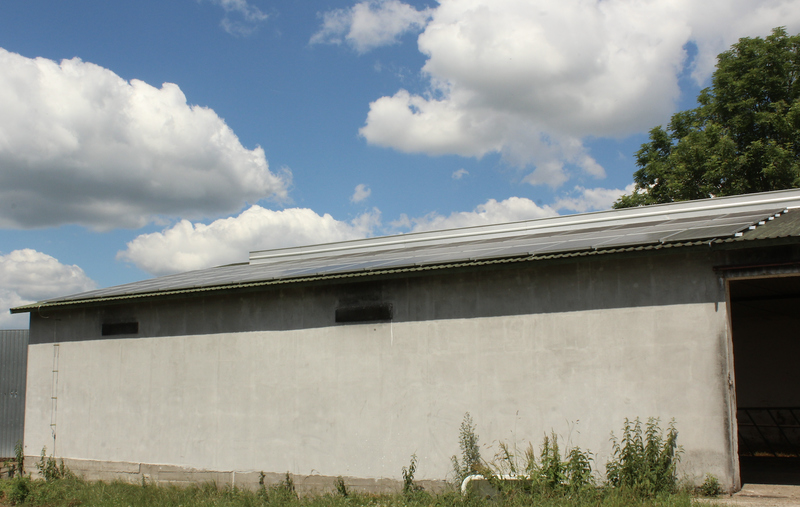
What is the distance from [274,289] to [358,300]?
1.82 meters

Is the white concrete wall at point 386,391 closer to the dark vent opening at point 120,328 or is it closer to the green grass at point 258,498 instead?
the dark vent opening at point 120,328

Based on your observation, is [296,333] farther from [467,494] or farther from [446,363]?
[467,494]

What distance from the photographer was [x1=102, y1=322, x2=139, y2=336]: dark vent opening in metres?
13.1

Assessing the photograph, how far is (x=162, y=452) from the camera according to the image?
12.1 metres

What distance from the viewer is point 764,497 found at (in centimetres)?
Answer: 758

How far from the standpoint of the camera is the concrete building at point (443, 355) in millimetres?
8039

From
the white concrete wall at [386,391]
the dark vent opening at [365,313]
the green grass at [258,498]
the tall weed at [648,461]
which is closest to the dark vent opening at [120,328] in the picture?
the white concrete wall at [386,391]

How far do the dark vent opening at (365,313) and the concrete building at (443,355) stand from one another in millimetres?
39

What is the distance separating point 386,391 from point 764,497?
5401 millimetres

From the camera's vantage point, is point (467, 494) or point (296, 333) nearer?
point (467, 494)

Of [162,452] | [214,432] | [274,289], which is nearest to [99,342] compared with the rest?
[162,452]

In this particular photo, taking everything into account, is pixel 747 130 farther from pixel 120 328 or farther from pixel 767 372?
pixel 120 328

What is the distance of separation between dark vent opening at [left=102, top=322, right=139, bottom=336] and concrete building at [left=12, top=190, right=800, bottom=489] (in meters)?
0.04

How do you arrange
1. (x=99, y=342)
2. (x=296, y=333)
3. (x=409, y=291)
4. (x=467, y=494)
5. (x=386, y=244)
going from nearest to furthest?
(x=467, y=494) → (x=409, y=291) → (x=296, y=333) → (x=99, y=342) → (x=386, y=244)
